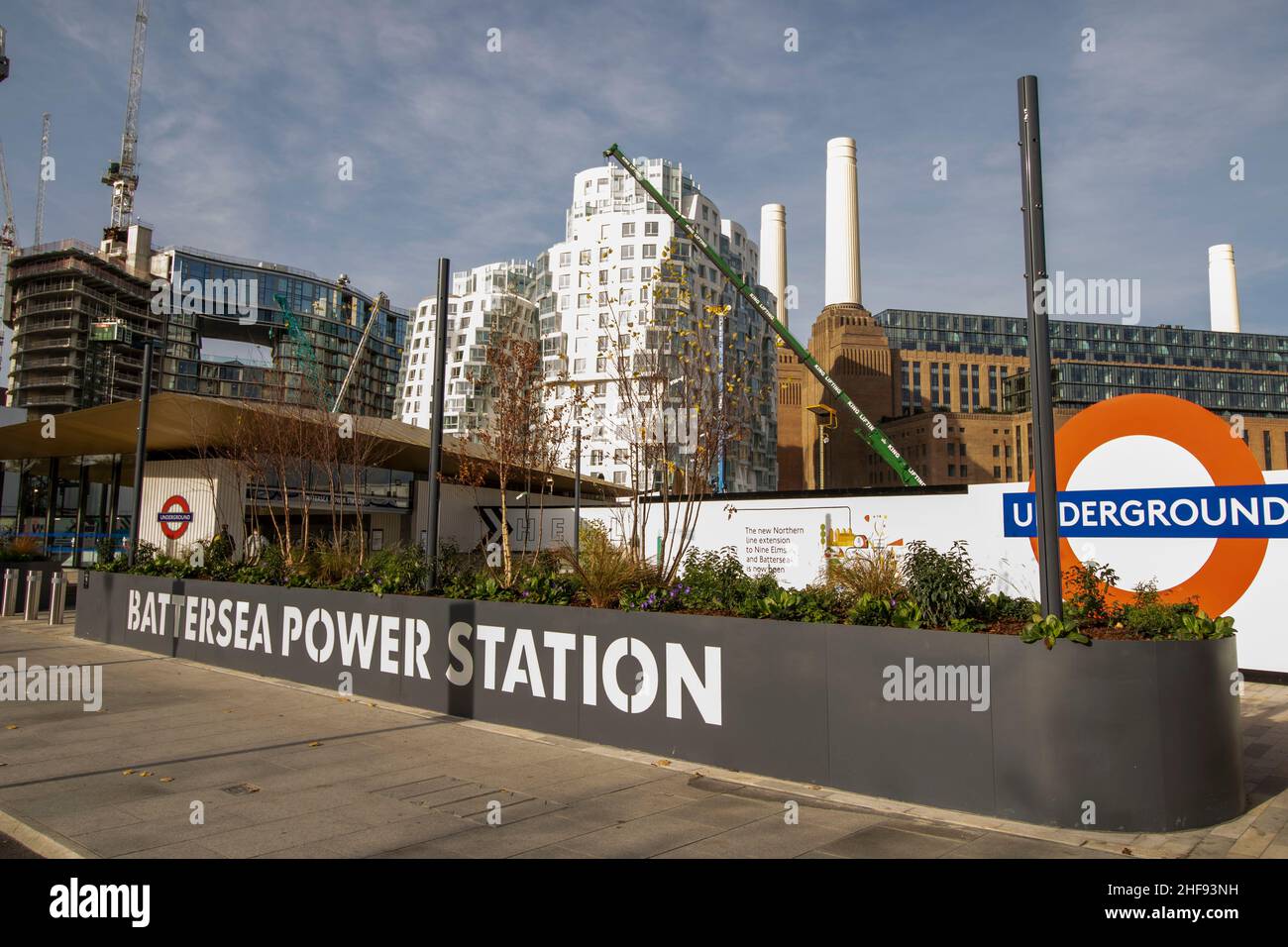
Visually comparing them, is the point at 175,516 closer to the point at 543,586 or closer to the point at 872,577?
the point at 543,586

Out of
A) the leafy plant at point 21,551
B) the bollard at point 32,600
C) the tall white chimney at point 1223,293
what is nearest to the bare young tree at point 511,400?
the bollard at point 32,600

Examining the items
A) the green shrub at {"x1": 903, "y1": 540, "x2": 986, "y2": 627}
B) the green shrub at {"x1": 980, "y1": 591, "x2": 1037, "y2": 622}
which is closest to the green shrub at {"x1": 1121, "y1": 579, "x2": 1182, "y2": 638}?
the green shrub at {"x1": 980, "y1": 591, "x2": 1037, "y2": 622}

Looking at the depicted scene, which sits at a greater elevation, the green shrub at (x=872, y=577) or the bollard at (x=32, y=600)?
the green shrub at (x=872, y=577)

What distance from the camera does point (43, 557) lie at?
92.4ft

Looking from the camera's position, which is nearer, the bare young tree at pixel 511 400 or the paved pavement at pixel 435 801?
the paved pavement at pixel 435 801

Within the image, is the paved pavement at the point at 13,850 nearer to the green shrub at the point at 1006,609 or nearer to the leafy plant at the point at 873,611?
the leafy plant at the point at 873,611

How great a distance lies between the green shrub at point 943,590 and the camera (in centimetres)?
760

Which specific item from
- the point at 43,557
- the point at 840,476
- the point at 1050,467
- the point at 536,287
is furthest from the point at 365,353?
the point at 1050,467

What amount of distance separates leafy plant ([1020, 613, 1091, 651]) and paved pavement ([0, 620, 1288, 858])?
A: 1438mm

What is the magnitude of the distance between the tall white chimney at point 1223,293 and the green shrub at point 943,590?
18129 centimetres
